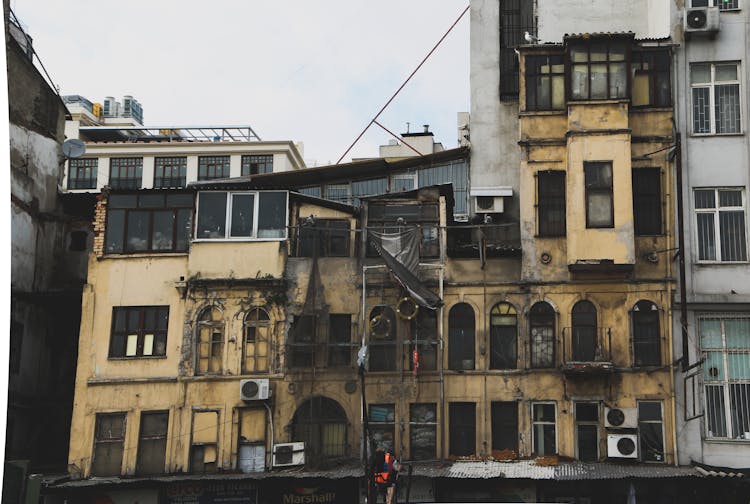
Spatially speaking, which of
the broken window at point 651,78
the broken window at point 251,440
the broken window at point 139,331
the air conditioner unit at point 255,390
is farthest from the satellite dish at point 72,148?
the broken window at point 651,78

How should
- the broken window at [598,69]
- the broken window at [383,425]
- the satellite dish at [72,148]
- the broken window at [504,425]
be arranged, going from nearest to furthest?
1. the broken window at [504,425]
2. the broken window at [383,425]
3. the broken window at [598,69]
4. the satellite dish at [72,148]

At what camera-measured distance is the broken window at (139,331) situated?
97.3 feet

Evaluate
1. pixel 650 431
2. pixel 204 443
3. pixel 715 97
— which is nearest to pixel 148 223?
pixel 204 443

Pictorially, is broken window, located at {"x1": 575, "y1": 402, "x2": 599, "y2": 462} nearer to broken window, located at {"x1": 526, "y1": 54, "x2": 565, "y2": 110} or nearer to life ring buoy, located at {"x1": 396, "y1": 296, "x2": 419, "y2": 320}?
life ring buoy, located at {"x1": 396, "y1": 296, "x2": 419, "y2": 320}

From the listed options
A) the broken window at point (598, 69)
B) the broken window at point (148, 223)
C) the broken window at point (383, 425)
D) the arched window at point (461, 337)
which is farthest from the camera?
the broken window at point (148, 223)

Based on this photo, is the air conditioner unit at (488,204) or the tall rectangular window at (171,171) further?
the tall rectangular window at (171,171)

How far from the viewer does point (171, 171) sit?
59375 mm

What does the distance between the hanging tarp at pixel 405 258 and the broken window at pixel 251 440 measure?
18.1 feet

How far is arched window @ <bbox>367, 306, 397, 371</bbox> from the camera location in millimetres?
28844

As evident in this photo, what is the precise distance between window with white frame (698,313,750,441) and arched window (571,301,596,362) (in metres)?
2.90

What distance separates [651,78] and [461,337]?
9.34 m

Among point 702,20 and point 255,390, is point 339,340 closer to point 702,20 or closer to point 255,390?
point 255,390

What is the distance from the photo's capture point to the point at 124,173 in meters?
60.2

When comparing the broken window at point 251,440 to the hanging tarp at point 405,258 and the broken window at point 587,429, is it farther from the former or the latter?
the broken window at point 587,429
